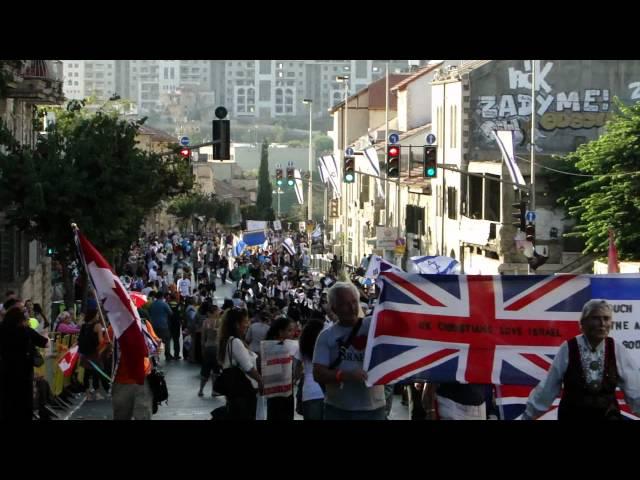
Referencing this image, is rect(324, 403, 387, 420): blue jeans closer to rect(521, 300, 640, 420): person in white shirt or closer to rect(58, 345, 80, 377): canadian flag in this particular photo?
rect(521, 300, 640, 420): person in white shirt

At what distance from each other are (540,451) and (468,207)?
4925cm

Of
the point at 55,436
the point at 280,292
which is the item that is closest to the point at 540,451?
the point at 55,436

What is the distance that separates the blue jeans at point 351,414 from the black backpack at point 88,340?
8.70 m

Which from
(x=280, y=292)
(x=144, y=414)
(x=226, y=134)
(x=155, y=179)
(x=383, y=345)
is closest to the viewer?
(x=383, y=345)

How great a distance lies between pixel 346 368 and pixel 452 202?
50098 mm

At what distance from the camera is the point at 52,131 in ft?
119

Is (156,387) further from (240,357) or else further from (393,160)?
(393,160)

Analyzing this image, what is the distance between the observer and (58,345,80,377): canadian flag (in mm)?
18695

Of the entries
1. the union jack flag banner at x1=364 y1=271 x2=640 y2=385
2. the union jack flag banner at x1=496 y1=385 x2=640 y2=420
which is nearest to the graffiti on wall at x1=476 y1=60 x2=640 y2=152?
the union jack flag banner at x1=496 y1=385 x2=640 y2=420

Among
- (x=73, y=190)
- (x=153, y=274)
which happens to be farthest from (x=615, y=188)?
Answer: (x=73, y=190)

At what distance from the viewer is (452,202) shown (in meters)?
58.8

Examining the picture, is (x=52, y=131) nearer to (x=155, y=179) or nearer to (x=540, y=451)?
(x=155, y=179)

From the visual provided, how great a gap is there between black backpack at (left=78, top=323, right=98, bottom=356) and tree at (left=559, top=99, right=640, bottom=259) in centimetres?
2542
